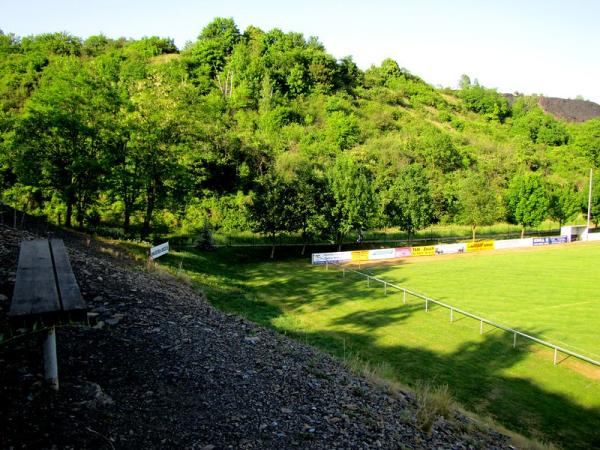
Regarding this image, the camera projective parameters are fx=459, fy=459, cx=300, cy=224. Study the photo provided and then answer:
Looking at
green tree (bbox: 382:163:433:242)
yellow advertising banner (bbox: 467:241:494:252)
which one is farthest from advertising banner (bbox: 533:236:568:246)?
green tree (bbox: 382:163:433:242)

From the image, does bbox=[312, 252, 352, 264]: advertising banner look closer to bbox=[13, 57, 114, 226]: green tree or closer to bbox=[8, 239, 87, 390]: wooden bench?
Result: bbox=[13, 57, 114, 226]: green tree

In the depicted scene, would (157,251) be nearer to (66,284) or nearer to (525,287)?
(66,284)

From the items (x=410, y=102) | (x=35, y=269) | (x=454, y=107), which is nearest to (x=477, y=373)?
(x=35, y=269)

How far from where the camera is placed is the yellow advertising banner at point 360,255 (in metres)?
48.5

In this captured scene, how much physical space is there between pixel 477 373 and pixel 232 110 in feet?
261

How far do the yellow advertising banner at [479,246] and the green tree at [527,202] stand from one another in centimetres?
1312

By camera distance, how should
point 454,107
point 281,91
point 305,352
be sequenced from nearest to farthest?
point 305,352, point 281,91, point 454,107

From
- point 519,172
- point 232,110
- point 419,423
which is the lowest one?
point 419,423

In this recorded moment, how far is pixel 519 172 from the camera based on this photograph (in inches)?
3629

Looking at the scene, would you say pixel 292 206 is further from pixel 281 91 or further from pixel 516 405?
pixel 281 91

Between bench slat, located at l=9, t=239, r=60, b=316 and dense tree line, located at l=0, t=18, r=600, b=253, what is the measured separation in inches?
942

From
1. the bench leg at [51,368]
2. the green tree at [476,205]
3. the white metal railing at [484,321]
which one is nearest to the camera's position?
the bench leg at [51,368]

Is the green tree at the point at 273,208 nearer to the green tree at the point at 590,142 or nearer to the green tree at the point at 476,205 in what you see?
the green tree at the point at 476,205

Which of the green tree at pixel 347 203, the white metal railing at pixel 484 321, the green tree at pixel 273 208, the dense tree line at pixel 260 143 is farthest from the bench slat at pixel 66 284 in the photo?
the green tree at pixel 347 203
